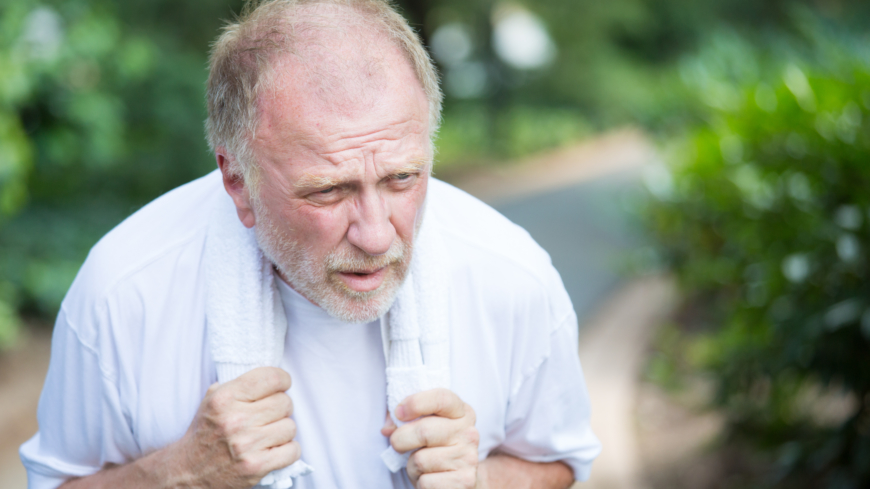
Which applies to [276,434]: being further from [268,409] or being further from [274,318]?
[274,318]

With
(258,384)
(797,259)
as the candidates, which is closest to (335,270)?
(258,384)

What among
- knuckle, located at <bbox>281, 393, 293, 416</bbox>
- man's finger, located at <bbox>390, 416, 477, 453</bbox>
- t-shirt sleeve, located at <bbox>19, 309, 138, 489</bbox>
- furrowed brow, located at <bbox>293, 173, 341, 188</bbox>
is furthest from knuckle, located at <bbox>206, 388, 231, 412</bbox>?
furrowed brow, located at <bbox>293, 173, 341, 188</bbox>

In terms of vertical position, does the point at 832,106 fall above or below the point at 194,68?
below

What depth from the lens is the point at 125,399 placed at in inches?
62.8

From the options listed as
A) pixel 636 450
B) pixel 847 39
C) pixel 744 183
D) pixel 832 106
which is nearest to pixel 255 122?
pixel 832 106

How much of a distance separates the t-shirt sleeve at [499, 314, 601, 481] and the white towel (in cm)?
26

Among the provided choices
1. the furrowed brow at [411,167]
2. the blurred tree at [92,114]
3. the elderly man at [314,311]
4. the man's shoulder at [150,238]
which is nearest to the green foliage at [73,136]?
the blurred tree at [92,114]

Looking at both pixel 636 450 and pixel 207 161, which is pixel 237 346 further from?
pixel 207 161

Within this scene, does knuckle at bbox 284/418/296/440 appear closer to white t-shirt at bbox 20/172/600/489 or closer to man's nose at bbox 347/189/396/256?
white t-shirt at bbox 20/172/600/489

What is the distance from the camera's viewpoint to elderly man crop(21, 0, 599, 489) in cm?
143

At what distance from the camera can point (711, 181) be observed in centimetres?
400

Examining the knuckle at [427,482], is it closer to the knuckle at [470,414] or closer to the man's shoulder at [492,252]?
the knuckle at [470,414]

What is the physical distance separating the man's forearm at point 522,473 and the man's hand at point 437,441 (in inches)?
8.0

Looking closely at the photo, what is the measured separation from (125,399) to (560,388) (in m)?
1.04
